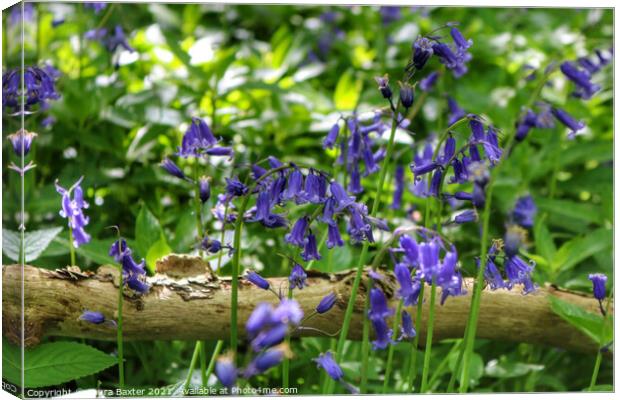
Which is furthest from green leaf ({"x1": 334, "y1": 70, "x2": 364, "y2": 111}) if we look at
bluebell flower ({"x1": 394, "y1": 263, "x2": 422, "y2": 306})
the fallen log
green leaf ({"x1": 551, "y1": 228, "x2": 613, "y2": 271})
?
bluebell flower ({"x1": 394, "y1": 263, "x2": 422, "y2": 306})

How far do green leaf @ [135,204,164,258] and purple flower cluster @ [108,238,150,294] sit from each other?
11.0 inches

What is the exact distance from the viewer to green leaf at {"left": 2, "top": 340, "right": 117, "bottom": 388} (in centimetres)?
228

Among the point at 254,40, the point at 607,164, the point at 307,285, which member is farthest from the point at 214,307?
the point at 254,40

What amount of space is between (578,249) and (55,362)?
1672 millimetres

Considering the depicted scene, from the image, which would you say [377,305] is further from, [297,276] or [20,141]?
[20,141]

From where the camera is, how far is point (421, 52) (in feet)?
6.57

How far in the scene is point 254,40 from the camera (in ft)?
16.7

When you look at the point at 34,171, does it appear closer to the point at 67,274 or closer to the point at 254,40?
the point at 67,274

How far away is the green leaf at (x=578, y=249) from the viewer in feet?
9.59

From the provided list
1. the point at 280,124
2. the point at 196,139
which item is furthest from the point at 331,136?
the point at 280,124

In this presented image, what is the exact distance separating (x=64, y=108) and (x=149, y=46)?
2.06 feet

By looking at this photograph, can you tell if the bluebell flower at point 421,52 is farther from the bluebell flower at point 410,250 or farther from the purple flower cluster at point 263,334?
the purple flower cluster at point 263,334

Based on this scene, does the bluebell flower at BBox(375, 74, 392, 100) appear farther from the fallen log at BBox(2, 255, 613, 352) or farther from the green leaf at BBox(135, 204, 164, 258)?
the green leaf at BBox(135, 204, 164, 258)

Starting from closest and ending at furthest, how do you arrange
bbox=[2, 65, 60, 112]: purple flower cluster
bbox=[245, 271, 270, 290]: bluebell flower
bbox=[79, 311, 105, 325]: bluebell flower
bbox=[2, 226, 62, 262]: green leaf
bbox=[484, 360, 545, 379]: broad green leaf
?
bbox=[245, 271, 270, 290]: bluebell flower → bbox=[79, 311, 105, 325]: bluebell flower → bbox=[2, 226, 62, 262]: green leaf → bbox=[2, 65, 60, 112]: purple flower cluster → bbox=[484, 360, 545, 379]: broad green leaf
